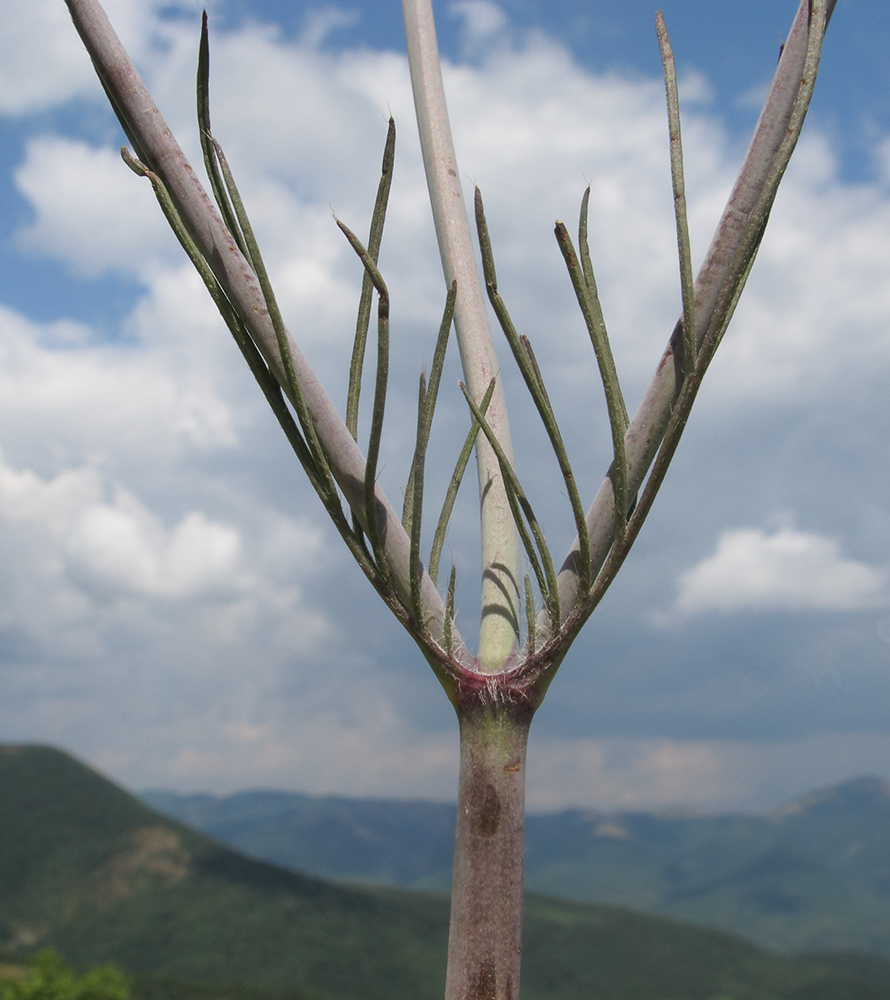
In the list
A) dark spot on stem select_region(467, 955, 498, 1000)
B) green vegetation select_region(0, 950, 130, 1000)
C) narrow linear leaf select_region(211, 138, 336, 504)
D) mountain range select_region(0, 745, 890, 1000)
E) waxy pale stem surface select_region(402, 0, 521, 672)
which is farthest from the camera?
mountain range select_region(0, 745, 890, 1000)

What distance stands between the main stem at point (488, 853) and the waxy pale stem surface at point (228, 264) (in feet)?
0.65

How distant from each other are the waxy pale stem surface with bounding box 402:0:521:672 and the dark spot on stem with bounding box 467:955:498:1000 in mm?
620

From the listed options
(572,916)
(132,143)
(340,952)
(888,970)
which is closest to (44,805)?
(340,952)

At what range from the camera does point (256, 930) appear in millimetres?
104125

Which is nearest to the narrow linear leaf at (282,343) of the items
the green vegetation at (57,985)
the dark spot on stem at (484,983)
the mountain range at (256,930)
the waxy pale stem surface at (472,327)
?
the waxy pale stem surface at (472,327)

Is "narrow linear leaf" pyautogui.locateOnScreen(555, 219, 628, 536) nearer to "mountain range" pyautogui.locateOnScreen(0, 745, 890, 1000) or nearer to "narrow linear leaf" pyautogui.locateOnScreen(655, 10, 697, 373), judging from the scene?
"narrow linear leaf" pyautogui.locateOnScreen(655, 10, 697, 373)

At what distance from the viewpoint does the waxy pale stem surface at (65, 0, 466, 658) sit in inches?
81.4

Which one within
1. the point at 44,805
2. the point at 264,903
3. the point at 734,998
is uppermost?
the point at 44,805

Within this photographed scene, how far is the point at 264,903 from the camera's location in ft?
359

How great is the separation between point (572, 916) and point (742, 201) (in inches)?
5834

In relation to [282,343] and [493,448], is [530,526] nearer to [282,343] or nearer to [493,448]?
[493,448]

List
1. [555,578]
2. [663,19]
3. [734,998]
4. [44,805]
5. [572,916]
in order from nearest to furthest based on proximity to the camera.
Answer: [555,578], [663,19], [734,998], [44,805], [572,916]

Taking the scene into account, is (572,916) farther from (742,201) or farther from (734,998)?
(742,201)

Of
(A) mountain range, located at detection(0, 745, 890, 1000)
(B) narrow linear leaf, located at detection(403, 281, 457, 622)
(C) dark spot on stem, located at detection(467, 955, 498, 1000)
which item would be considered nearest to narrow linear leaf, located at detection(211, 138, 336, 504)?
(B) narrow linear leaf, located at detection(403, 281, 457, 622)
